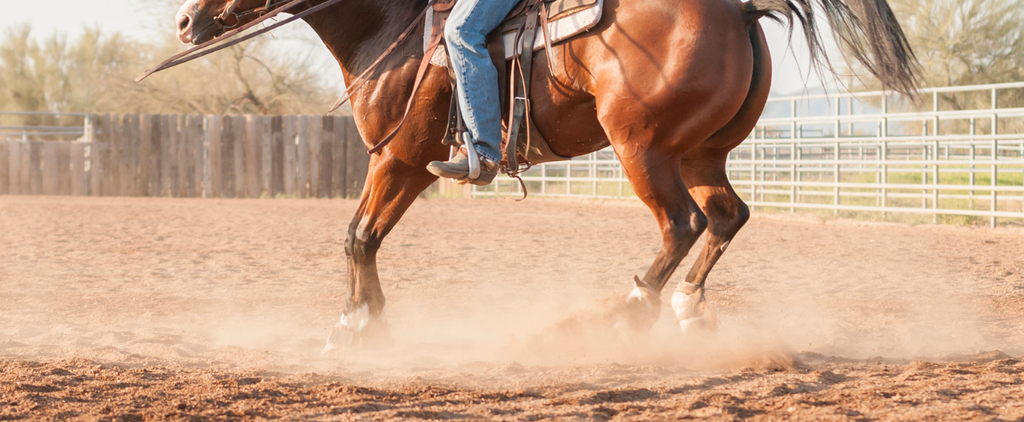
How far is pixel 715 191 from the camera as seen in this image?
4.17 m

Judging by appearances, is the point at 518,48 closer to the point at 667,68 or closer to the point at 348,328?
the point at 667,68

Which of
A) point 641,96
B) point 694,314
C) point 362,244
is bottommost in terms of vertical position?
Result: point 694,314

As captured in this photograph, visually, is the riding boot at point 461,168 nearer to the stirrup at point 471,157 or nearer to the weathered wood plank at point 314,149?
the stirrup at point 471,157

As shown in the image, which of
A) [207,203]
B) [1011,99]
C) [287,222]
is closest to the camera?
[287,222]

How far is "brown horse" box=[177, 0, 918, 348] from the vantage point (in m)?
3.57

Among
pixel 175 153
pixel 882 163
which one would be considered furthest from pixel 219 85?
pixel 882 163

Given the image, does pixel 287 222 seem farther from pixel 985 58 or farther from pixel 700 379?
pixel 985 58

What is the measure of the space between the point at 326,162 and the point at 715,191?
15834 mm

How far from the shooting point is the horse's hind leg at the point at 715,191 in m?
3.83

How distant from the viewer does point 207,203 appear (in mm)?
16125

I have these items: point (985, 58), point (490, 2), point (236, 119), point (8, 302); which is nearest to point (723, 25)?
point (490, 2)

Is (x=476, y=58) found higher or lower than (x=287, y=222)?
higher

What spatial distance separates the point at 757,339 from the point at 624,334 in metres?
0.67

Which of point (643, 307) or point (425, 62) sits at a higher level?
point (425, 62)
